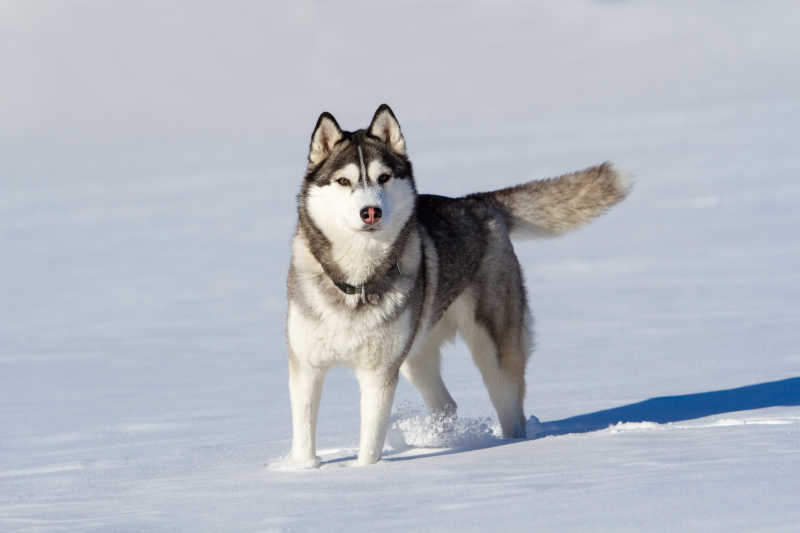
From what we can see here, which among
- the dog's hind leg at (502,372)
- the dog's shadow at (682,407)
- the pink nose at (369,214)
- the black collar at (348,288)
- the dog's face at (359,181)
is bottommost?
the dog's shadow at (682,407)

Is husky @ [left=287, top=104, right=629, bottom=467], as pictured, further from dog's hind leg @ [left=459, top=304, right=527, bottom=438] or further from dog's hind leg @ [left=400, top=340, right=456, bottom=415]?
dog's hind leg @ [left=400, top=340, right=456, bottom=415]

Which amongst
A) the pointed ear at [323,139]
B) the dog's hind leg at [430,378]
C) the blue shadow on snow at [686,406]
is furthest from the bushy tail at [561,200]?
the pointed ear at [323,139]

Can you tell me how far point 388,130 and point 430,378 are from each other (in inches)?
68.7

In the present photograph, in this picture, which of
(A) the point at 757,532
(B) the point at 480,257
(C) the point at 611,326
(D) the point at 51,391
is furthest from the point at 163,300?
(A) the point at 757,532

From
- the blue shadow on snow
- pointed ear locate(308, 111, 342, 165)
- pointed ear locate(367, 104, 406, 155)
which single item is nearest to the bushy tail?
the blue shadow on snow

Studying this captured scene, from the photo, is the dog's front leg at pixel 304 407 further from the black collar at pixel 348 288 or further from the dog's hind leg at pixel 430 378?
the dog's hind leg at pixel 430 378

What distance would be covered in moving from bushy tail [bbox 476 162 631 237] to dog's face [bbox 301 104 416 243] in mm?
1541

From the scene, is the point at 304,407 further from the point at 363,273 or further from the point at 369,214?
the point at 369,214

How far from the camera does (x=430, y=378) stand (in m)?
6.56

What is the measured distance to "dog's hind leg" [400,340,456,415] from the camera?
6516 millimetres

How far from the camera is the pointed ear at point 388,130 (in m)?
5.49

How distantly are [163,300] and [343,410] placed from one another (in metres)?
7.31

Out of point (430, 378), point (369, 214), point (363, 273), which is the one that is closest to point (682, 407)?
point (430, 378)

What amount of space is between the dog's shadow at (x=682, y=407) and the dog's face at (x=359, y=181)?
5.28ft
